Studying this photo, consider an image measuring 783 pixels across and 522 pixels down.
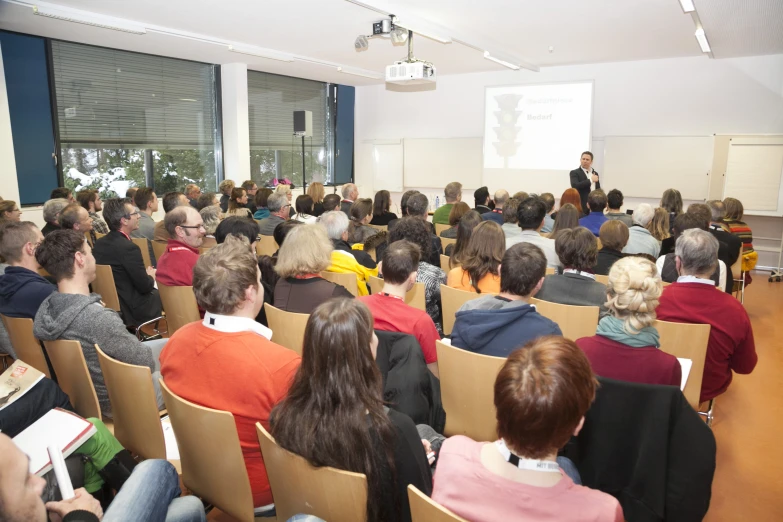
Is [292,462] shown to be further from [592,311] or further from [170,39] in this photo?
[170,39]

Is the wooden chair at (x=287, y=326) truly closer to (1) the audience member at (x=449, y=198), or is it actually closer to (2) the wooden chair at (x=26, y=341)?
(2) the wooden chair at (x=26, y=341)

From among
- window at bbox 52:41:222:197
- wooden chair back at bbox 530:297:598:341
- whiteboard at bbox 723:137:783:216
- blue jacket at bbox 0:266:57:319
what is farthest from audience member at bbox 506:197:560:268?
window at bbox 52:41:222:197

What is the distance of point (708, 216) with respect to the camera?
471cm

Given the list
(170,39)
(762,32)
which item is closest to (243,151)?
(170,39)

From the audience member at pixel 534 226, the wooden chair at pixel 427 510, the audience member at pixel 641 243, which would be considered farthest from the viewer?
the audience member at pixel 641 243

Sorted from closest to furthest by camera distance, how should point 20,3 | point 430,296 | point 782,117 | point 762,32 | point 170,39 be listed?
point 430,296 → point 20,3 → point 762,32 → point 170,39 → point 782,117

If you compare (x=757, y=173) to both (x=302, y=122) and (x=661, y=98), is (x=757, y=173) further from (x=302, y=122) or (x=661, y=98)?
(x=302, y=122)

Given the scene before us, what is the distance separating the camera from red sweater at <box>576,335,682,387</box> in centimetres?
191

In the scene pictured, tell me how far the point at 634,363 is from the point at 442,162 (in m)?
9.64

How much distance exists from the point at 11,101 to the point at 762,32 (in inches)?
383

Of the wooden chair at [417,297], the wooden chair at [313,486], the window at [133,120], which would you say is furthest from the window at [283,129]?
the wooden chair at [313,486]

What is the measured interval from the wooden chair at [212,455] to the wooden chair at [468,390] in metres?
0.96

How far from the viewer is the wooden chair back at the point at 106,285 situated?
3727mm

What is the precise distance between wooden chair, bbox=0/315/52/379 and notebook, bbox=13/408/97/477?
97 centimetres
